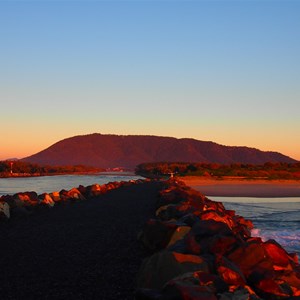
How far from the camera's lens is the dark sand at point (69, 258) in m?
6.77

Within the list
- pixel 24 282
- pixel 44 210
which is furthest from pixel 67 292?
pixel 44 210

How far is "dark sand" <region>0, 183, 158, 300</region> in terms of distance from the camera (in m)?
6.77

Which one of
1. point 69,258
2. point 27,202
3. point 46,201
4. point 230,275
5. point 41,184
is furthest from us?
point 41,184

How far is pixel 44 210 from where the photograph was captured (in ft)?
61.1

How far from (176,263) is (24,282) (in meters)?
2.54

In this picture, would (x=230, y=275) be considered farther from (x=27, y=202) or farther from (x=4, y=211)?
(x=27, y=202)

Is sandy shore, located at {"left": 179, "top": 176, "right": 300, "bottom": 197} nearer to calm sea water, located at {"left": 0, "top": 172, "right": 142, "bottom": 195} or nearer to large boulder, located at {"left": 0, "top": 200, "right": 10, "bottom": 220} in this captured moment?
calm sea water, located at {"left": 0, "top": 172, "right": 142, "bottom": 195}

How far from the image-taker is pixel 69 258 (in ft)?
29.2

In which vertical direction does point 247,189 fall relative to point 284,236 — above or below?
above

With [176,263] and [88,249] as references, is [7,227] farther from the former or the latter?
[176,263]

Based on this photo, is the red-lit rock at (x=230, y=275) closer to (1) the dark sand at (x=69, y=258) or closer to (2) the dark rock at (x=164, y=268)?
(2) the dark rock at (x=164, y=268)

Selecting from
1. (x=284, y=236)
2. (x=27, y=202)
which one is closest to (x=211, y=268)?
(x=284, y=236)

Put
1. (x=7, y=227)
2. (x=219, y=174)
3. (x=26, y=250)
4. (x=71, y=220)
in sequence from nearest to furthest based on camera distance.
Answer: (x=26, y=250) < (x=7, y=227) < (x=71, y=220) < (x=219, y=174)

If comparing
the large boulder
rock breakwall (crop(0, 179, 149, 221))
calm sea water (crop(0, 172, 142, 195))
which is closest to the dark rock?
the large boulder
